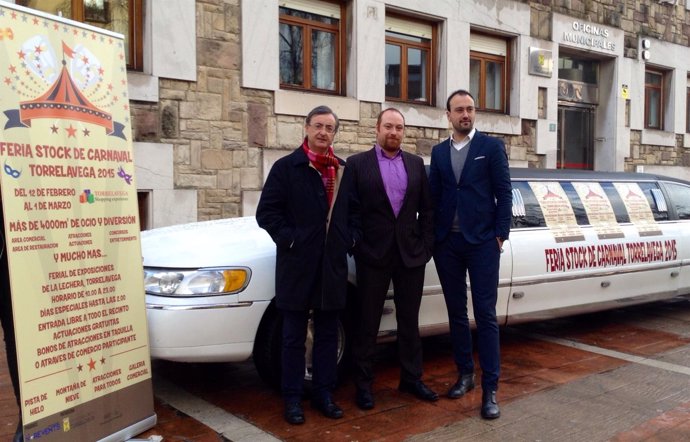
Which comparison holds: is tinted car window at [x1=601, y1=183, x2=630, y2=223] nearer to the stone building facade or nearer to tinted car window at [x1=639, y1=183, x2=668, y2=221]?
tinted car window at [x1=639, y1=183, x2=668, y2=221]

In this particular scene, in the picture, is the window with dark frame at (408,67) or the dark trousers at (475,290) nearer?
the dark trousers at (475,290)

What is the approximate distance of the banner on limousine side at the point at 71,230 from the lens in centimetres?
321

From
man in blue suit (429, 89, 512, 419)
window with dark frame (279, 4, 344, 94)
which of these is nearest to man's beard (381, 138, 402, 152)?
man in blue suit (429, 89, 512, 419)

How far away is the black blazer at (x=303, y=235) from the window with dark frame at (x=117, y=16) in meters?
5.34

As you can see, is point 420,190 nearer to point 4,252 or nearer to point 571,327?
point 4,252

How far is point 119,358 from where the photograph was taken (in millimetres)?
3705

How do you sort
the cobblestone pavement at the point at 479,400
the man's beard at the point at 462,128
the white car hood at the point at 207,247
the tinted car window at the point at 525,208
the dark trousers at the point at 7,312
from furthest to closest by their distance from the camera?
the tinted car window at the point at 525,208 < the man's beard at the point at 462,128 < the white car hood at the point at 207,247 < the cobblestone pavement at the point at 479,400 < the dark trousers at the point at 7,312

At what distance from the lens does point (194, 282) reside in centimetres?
413

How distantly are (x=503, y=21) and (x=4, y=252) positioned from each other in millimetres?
10881

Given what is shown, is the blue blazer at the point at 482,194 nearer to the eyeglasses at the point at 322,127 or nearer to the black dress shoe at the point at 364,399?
the eyeglasses at the point at 322,127

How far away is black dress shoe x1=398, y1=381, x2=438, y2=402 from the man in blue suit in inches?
5.7

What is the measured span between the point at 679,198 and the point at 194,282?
5.25 meters

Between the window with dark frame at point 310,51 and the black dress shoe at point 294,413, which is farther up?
the window with dark frame at point 310,51


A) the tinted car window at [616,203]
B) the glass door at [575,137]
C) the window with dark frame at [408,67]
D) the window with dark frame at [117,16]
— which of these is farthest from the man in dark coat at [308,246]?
the glass door at [575,137]
